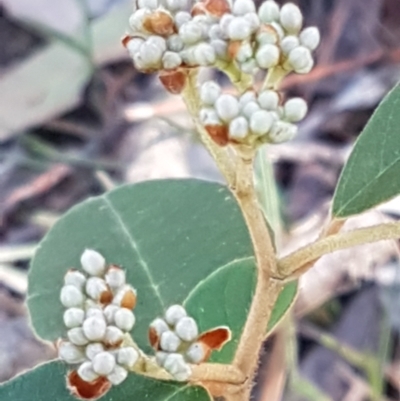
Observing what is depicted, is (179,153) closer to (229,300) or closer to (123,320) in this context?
(229,300)

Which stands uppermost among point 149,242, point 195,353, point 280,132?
point 280,132

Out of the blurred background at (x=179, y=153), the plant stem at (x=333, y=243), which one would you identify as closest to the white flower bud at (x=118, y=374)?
the plant stem at (x=333, y=243)

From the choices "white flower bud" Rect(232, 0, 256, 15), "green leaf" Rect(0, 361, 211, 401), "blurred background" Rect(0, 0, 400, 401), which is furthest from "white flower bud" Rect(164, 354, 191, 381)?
"blurred background" Rect(0, 0, 400, 401)

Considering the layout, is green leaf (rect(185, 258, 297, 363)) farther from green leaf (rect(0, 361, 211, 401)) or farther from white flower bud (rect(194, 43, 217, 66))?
white flower bud (rect(194, 43, 217, 66))

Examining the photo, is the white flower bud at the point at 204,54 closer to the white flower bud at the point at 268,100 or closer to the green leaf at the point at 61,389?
the white flower bud at the point at 268,100

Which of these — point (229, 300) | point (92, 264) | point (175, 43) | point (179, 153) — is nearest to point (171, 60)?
point (175, 43)

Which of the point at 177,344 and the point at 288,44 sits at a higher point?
the point at 288,44
